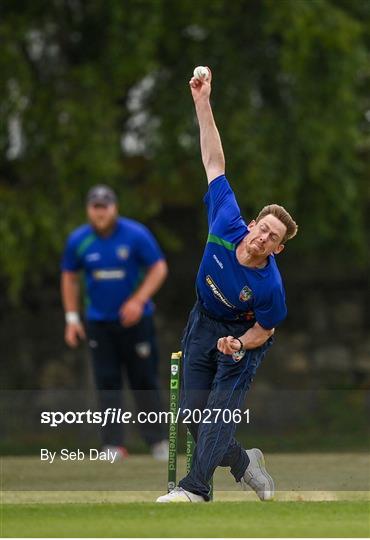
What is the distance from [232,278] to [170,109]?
732 cm

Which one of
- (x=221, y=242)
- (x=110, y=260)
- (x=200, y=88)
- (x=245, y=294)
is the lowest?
(x=110, y=260)

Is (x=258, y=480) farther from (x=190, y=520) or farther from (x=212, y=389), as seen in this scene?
(x=190, y=520)

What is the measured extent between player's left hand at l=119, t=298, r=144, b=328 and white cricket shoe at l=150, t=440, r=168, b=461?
1.05 meters

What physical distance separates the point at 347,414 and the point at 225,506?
756 centimetres

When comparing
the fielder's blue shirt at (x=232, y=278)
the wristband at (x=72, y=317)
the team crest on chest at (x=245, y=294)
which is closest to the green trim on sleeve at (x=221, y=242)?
the fielder's blue shirt at (x=232, y=278)

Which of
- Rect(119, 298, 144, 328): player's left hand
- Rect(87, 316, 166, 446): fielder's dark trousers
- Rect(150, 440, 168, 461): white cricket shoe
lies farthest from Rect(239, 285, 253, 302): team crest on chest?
Rect(87, 316, 166, 446): fielder's dark trousers

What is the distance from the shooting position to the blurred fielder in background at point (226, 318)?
800 centimetres

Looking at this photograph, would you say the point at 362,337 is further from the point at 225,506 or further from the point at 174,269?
the point at 225,506

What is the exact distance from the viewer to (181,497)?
26.5 ft

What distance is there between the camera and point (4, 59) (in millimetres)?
14609

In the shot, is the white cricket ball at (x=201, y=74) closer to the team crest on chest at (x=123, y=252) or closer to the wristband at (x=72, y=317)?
the team crest on chest at (x=123, y=252)

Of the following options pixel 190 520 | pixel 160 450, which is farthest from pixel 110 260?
pixel 190 520

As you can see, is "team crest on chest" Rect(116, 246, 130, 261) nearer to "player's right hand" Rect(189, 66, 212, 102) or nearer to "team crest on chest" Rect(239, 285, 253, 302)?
"player's right hand" Rect(189, 66, 212, 102)

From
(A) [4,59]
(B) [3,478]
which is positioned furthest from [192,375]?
(A) [4,59]
